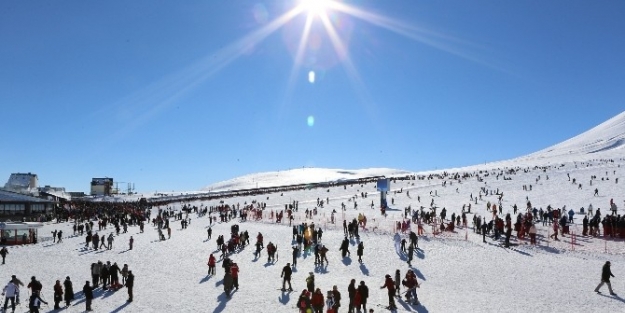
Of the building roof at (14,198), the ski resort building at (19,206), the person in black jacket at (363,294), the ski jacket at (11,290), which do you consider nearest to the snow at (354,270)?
the person in black jacket at (363,294)

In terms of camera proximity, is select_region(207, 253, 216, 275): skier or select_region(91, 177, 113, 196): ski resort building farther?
select_region(91, 177, 113, 196): ski resort building

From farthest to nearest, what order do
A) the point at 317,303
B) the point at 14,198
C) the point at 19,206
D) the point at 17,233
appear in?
1. the point at 19,206
2. the point at 14,198
3. the point at 17,233
4. the point at 317,303

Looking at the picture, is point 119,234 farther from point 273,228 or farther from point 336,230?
point 336,230

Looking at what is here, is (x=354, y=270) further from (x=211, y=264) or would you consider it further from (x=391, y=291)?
(x=391, y=291)

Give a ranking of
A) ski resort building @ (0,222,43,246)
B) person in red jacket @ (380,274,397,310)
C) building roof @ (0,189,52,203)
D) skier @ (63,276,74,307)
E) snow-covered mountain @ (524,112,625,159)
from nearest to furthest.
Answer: person in red jacket @ (380,274,397,310) < skier @ (63,276,74,307) < ski resort building @ (0,222,43,246) < building roof @ (0,189,52,203) < snow-covered mountain @ (524,112,625,159)

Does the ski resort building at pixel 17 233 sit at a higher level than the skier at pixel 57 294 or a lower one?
higher

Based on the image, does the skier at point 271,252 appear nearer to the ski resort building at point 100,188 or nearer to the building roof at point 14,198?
the building roof at point 14,198

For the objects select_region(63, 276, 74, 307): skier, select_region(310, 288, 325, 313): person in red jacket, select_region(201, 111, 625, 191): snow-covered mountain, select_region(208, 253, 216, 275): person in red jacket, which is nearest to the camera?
select_region(310, 288, 325, 313): person in red jacket

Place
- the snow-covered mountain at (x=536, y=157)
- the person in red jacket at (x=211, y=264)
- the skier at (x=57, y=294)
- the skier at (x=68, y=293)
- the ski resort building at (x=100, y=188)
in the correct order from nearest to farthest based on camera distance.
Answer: the skier at (x=57, y=294) → the skier at (x=68, y=293) → the person in red jacket at (x=211, y=264) → the ski resort building at (x=100, y=188) → the snow-covered mountain at (x=536, y=157)

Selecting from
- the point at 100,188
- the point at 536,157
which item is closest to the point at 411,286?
the point at 100,188

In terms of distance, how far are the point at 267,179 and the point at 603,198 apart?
130m

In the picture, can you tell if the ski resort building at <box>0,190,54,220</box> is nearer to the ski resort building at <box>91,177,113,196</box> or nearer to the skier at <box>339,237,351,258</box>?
the skier at <box>339,237,351,258</box>

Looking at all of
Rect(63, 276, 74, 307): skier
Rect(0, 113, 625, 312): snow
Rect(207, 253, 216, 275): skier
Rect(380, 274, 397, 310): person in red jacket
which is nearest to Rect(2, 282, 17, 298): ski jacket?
Rect(0, 113, 625, 312): snow

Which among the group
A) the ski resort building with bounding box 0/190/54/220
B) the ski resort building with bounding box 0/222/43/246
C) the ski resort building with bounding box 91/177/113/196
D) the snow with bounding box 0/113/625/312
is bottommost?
the snow with bounding box 0/113/625/312
